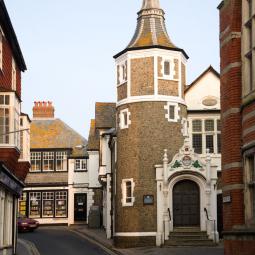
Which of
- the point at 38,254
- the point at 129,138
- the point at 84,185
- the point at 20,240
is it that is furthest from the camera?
the point at 84,185

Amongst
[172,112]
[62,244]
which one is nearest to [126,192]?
[62,244]

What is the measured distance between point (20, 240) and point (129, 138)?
919 centimetres

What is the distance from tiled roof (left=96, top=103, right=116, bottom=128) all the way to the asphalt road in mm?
8567

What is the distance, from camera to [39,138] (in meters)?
56.1

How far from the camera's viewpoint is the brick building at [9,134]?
23156 mm

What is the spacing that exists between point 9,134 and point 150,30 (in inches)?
613

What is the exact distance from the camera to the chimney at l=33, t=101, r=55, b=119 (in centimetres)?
5953

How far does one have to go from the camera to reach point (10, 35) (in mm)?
25656

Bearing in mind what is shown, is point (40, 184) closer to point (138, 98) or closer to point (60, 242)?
point (60, 242)

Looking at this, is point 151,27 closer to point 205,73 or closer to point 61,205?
point 205,73

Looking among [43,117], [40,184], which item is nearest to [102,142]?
[40,184]

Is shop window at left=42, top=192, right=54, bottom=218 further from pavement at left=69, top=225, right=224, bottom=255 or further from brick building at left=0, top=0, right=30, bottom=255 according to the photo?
brick building at left=0, top=0, right=30, bottom=255

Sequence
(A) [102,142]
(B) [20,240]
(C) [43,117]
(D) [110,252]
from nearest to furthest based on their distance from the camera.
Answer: (D) [110,252]
(B) [20,240]
(A) [102,142]
(C) [43,117]

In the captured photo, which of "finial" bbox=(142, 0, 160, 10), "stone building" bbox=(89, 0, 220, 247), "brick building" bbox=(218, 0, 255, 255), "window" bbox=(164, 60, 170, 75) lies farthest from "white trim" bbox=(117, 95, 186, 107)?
"brick building" bbox=(218, 0, 255, 255)
